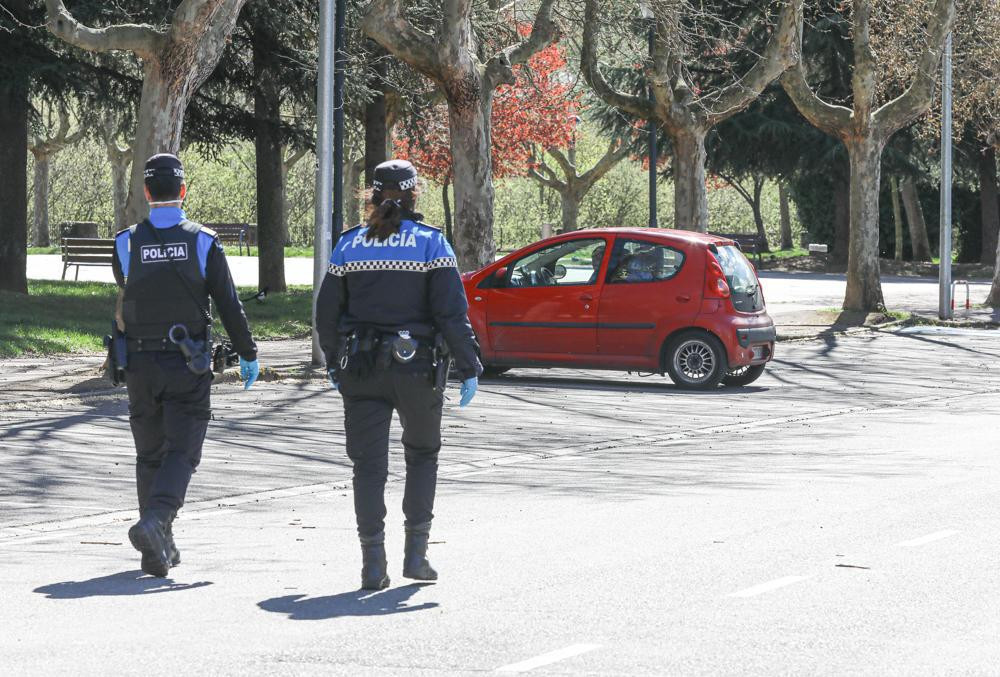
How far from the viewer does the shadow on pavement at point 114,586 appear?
6.80 m

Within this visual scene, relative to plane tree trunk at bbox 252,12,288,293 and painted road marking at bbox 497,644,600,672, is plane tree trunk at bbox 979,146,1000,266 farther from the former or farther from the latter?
painted road marking at bbox 497,644,600,672

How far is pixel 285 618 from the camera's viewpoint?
20.8ft

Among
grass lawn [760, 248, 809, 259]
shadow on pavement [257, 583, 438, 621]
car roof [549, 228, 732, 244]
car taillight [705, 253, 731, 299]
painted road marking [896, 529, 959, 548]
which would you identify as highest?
grass lawn [760, 248, 809, 259]

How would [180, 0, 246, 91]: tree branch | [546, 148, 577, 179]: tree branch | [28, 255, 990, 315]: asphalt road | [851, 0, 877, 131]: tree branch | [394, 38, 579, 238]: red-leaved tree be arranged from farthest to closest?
[546, 148, 577, 179]: tree branch
[394, 38, 579, 238]: red-leaved tree
[28, 255, 990, 315]: asphalt road
[851, 0, 877, 131]: tree branch
[180, 0, 246, 91]: tree branch

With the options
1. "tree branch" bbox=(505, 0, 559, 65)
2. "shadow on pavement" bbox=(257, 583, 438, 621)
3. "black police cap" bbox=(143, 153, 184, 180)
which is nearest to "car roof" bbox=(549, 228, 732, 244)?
"tree branch" bbox=(505, 0, 559, 65)

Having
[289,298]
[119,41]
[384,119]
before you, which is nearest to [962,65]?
[384,119]

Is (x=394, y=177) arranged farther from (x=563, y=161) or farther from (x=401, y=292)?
(x=563, y=161)

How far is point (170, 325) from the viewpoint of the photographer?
723 centimetres

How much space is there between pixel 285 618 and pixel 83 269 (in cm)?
3519

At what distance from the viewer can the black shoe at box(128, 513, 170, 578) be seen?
22.9 feet

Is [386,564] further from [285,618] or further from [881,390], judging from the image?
[881,390]

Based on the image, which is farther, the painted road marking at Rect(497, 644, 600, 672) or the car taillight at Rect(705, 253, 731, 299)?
the car taillight at Rect(705, 253, 731, 299)

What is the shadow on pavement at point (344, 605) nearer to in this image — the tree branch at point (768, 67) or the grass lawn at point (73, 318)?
the grass lawn at point (73, 318)

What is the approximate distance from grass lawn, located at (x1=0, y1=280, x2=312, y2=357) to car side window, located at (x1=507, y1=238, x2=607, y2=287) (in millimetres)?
5670
